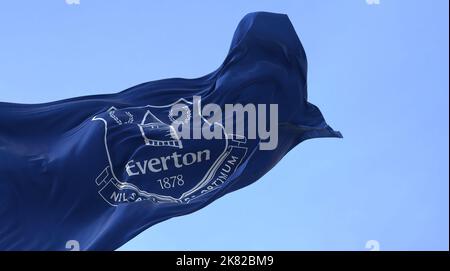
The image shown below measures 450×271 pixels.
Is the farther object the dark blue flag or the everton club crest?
the everton club crest

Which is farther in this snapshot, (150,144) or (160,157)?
(150,144)

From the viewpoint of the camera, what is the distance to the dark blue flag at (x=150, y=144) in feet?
49.6

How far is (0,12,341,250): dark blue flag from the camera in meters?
15.1

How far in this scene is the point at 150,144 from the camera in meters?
16.4

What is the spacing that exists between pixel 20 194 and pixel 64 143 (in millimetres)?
1357

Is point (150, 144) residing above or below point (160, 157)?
above

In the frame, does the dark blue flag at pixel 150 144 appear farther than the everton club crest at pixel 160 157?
No
